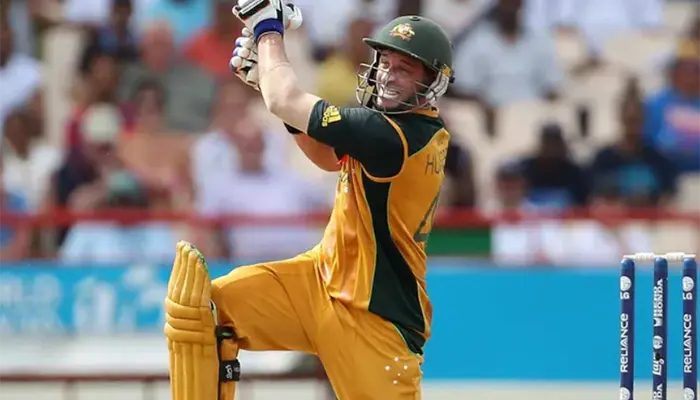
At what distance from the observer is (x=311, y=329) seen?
4820 millimetres

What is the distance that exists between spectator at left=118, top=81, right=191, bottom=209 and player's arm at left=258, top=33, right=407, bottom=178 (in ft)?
17.8

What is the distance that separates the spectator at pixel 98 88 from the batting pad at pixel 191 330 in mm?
5856

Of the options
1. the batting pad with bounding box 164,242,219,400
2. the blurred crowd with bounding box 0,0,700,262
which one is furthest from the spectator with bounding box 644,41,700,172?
the batting pad with bounding box 164,242,219,400

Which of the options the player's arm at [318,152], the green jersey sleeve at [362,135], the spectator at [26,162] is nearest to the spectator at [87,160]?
the spectator at [26,162]

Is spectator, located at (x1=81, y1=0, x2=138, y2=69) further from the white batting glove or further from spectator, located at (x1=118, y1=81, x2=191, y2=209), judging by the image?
the white batting glove

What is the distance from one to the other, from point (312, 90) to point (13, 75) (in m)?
2.46

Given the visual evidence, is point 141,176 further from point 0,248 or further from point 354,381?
point 354,381

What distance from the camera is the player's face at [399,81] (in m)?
4.71

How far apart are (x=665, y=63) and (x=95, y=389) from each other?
17.2 feet

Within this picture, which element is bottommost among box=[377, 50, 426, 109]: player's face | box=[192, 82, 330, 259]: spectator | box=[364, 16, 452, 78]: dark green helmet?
box=[377, 50, 426, 109]: player's face

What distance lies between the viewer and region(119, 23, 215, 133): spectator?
10453mm

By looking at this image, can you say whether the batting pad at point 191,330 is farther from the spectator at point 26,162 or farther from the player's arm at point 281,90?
the spectator at point 26,162

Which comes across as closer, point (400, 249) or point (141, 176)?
point (400, 249)

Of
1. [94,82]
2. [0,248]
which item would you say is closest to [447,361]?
[0,248]
